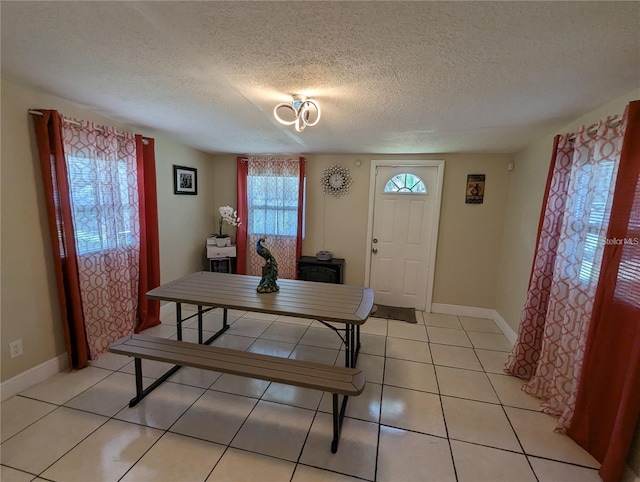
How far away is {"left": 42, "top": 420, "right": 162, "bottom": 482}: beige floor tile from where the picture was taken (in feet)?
4.83

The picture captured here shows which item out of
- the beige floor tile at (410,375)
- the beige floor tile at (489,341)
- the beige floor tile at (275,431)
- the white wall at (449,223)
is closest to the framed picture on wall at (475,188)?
the white wall at (449,223)

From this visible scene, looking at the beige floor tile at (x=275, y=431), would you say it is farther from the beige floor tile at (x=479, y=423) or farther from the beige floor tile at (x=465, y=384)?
the beige floor tile at (x=465, y=384)

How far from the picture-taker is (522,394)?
2.20 metres

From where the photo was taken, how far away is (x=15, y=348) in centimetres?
201

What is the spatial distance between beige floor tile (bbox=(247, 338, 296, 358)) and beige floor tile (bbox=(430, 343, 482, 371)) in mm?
1410

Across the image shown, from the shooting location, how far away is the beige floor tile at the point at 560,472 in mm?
1529

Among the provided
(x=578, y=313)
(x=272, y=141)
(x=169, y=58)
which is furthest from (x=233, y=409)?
(x=272, y=141)

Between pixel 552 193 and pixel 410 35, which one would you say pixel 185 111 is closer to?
pixel 410 35

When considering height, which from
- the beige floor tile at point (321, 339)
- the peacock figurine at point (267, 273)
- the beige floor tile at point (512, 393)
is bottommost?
the beige floor tile at point (321, 339)

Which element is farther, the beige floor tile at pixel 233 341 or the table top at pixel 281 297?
the beige floor tile at pixel 233 341

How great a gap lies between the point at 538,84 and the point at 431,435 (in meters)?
2.20

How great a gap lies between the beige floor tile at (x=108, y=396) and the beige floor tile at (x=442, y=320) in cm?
311

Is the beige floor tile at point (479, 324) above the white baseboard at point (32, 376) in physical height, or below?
below

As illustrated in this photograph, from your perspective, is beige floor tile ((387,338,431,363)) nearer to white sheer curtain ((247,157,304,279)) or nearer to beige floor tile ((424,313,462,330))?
beige floor tile ((424,313,462,330))
